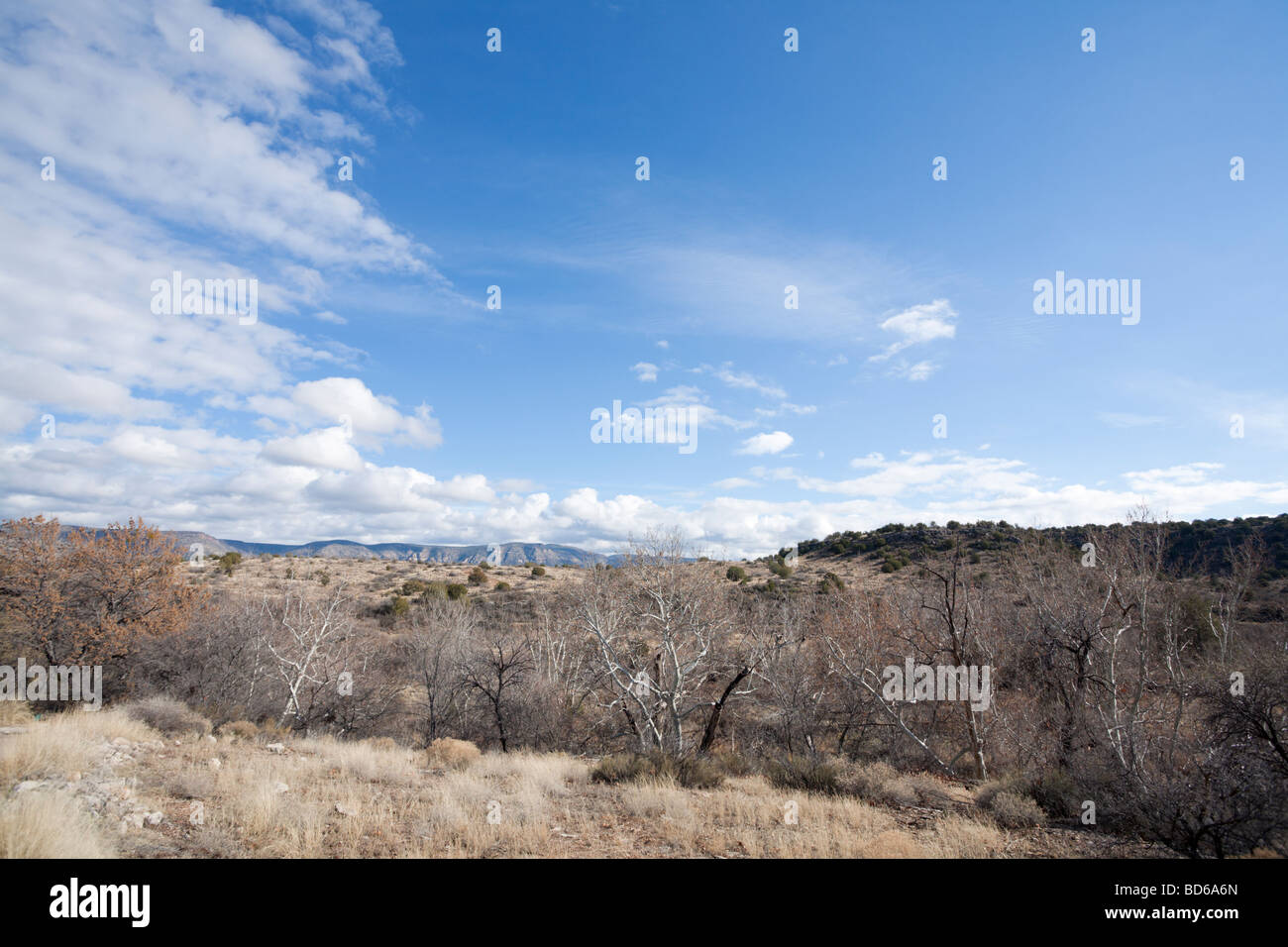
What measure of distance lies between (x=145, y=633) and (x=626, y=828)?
20.6 metres

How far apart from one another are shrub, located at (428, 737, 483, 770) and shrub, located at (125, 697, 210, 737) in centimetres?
604

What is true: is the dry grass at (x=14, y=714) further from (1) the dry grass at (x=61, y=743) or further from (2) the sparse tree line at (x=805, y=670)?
(2) the sparse tree line at (x=805, y=670)

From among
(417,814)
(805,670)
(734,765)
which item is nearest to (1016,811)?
(734,765)

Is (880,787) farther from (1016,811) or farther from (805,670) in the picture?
(805,670)

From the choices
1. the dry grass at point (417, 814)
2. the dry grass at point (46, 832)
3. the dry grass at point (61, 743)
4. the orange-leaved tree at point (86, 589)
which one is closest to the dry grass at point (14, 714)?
the dry grass at point (61, 743)

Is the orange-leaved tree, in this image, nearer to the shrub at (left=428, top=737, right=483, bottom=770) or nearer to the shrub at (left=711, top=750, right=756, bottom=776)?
the shrub at (left=428, top=737, right=483, bottom=770)

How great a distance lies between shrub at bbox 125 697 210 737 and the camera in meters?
15.1

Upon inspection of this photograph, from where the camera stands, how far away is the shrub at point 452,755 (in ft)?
48.6

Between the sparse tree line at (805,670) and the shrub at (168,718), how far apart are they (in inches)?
114

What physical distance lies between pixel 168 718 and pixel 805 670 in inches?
777

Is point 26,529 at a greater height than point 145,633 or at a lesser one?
greater

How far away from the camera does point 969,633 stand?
1841 centimetres
